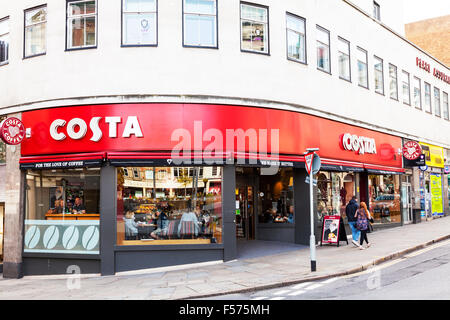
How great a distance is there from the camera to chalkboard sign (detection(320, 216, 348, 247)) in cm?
1588

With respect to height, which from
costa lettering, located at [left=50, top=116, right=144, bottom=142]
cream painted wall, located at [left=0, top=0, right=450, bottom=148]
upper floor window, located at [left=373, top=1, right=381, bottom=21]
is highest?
upper floor window, located at [left=373, top=1, right=381, bottom=21]

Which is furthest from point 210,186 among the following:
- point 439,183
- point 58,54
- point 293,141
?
point 439,183

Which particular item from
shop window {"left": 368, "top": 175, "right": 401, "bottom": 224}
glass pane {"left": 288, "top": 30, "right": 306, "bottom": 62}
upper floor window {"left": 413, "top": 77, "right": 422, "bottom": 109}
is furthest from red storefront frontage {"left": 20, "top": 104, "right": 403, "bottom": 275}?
upper floor window {"left": 413, "top": 77, "right": 422, "bottom": 109}

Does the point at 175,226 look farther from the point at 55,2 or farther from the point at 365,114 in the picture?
the point at 365,114

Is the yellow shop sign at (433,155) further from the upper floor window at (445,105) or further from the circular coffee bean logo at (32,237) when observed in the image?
the circular coffee bean logo at (32,237)

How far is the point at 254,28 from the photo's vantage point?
49.8 feet

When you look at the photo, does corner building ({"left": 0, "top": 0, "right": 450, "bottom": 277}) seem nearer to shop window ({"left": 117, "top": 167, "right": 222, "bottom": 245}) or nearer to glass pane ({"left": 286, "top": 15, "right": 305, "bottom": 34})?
shop window ({"left": 117, "top": 167, "right": 222, "bottom": 245})

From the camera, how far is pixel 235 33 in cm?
1461

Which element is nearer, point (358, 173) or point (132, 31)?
point (132, 31)

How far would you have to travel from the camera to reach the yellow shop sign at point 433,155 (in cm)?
2623

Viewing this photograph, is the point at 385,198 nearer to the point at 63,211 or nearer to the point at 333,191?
the point at 333,191

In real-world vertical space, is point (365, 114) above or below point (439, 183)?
above

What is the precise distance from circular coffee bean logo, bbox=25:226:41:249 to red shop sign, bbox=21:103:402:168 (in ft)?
8.29

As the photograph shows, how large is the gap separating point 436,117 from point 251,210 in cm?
1715
